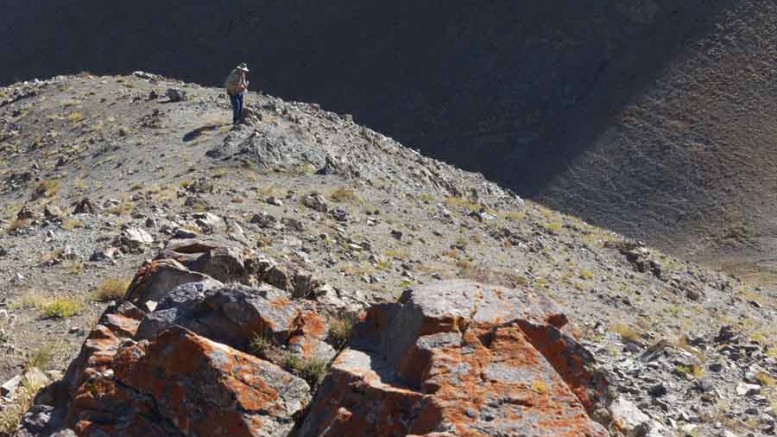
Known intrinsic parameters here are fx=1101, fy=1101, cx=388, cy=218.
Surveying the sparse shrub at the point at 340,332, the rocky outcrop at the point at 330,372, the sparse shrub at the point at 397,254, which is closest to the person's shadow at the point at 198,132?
the sparse shrub at the point at 397,254

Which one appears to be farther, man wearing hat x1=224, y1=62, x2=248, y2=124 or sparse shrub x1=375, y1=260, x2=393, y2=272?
man wearing hat x1=224, y1=62, x2=248, y2=124

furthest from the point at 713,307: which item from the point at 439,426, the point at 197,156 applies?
the point at 439,426

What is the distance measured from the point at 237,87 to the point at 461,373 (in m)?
21.0

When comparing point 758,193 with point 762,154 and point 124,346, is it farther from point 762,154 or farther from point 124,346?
point 124,346

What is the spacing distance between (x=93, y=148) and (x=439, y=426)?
23653 mm

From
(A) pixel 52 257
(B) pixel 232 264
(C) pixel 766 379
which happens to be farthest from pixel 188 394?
(C) pixel 766 379

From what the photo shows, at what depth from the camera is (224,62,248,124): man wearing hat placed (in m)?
27.0

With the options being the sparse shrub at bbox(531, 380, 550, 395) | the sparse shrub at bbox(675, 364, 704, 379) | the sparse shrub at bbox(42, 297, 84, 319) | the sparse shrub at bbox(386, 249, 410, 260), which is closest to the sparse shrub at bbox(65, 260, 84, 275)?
the sparse shrub at bbox(42, 297, 84, 319)

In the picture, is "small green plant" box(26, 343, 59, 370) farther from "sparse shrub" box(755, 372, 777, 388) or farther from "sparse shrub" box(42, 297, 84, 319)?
"sparse shrub" box(755, 372, 777, 388)

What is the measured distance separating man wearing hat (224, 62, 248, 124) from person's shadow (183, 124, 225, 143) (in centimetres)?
76

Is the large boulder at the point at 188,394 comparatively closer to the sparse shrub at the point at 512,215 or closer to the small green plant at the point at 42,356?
the small green plant at the point at 42,356

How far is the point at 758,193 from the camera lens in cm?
4512

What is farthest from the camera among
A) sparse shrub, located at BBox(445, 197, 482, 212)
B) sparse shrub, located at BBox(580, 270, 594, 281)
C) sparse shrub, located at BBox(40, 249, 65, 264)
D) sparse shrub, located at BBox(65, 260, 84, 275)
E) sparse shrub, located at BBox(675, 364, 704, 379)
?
sparse shrub, located at BBox(445, 197, 482, 212)

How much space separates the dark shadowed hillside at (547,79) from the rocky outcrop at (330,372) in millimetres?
34973
